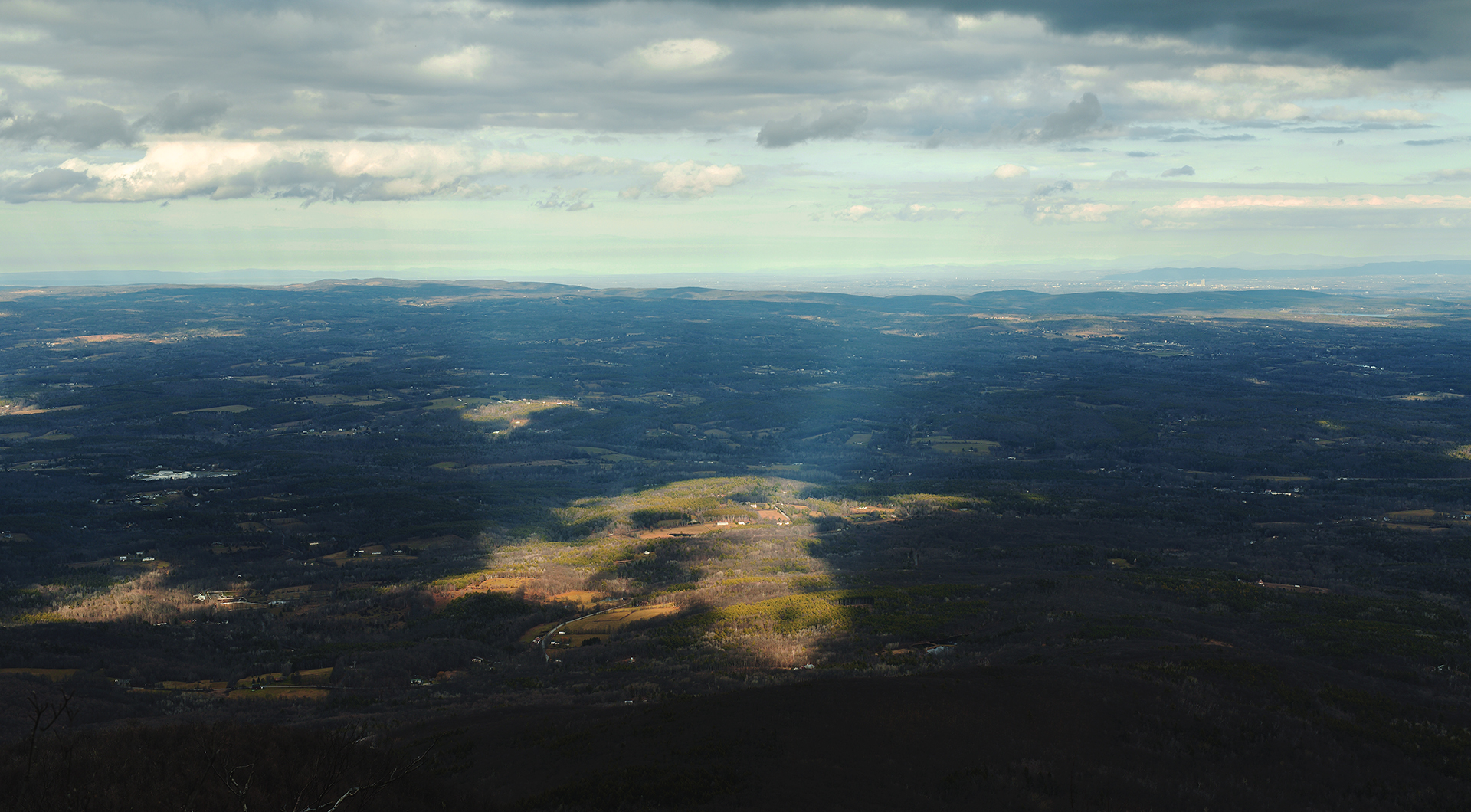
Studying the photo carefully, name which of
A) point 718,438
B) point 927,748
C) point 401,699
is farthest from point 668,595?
point 718,438

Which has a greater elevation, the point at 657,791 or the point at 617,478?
the point at 657,791

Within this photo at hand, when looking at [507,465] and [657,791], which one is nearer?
[657,791]

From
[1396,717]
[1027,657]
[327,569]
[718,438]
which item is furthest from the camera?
[718,438]

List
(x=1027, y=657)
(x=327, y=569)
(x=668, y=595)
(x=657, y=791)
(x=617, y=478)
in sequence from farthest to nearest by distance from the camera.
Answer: (x=617, y=478) → (x=327, y=569) → (x=668, y=595) → (x=1027, y=657) → (x=657, y=791)

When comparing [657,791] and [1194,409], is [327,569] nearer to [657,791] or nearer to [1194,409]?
[657,791]

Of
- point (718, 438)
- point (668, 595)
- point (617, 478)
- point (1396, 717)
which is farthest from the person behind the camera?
point (718, 438)

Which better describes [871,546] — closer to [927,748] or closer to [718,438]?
[927,748]

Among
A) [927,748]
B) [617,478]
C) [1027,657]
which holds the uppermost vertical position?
[927,748]

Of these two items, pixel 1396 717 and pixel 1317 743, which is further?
pixel 1396 717

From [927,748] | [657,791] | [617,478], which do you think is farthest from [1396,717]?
[617,478]
